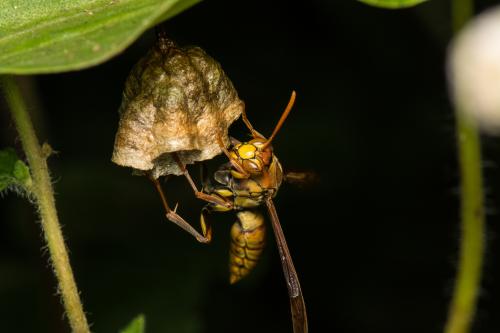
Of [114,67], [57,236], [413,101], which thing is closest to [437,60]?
[413,101]

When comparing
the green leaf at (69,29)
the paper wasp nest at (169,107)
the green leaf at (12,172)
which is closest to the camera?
the green leaf at (69,29)

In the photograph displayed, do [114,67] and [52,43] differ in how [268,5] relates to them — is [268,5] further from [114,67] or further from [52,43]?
[52,43]

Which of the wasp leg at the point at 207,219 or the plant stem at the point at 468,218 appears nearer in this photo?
the wasp leg at the point at 207,219

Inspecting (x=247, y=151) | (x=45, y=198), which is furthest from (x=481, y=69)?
(x=45, y=198)

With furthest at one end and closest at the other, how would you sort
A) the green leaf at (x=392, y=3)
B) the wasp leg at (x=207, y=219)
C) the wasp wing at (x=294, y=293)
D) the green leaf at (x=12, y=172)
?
the wasp leg at (x=207, y=219)
the wasp wing at (x=294, y=293)
the green leaf at (x=12, y=172)
the green leaf at (x=392, y=3)

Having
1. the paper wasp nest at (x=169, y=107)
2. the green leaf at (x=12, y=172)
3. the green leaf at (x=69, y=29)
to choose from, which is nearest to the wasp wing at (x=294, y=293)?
the paper wasp nest at (x=169, y=107)

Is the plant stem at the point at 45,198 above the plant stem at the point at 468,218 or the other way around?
above

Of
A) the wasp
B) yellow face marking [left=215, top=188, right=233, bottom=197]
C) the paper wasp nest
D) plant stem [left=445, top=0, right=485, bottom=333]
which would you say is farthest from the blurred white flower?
the paper wasp nest

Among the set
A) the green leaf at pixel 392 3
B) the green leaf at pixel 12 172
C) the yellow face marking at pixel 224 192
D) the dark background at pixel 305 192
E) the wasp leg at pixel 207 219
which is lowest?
the dark background at pixel 305 192

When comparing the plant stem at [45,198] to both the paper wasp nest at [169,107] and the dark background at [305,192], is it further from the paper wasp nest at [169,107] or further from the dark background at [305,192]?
the dark background at [305,192]
